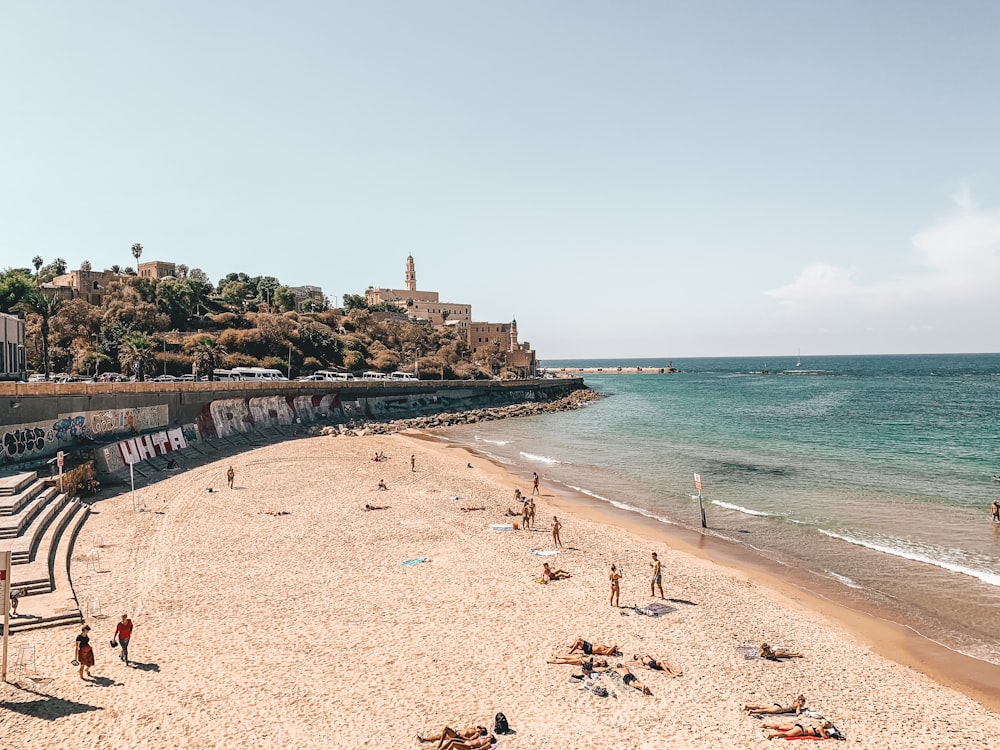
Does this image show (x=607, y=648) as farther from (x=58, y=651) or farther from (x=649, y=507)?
(x=649, y=507)

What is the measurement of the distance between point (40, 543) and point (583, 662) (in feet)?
62.8

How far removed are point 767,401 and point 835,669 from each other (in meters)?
104

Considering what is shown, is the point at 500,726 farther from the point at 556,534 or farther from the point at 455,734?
the point at 556,534

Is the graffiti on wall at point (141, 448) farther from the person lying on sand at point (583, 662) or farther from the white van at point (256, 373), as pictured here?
the white van at point (256, 373)

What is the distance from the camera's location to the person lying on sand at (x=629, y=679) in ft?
46.3

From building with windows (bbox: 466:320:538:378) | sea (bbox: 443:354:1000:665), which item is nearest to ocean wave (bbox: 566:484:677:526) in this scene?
sea (bbox: 443:354:1000:665)

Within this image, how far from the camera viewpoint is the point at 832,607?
2042cm

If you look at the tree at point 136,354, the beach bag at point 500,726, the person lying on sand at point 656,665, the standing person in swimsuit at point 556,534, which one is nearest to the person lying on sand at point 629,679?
the person lying on sand at point 656,665

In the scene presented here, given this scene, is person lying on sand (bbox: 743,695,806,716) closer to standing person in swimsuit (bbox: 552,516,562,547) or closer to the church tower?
standing person in swimsuit (bbox: 552,516,562,547)

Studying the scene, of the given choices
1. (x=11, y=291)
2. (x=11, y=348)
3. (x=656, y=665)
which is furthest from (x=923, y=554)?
(x=11, y=291)

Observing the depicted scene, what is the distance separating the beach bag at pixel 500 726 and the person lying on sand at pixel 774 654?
308 inches

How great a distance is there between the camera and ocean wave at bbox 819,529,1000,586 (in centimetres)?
2294

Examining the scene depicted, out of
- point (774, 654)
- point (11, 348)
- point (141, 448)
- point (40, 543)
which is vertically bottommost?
point (774, 654)

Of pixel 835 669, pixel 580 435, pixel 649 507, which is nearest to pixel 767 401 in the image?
pixel 580 435
